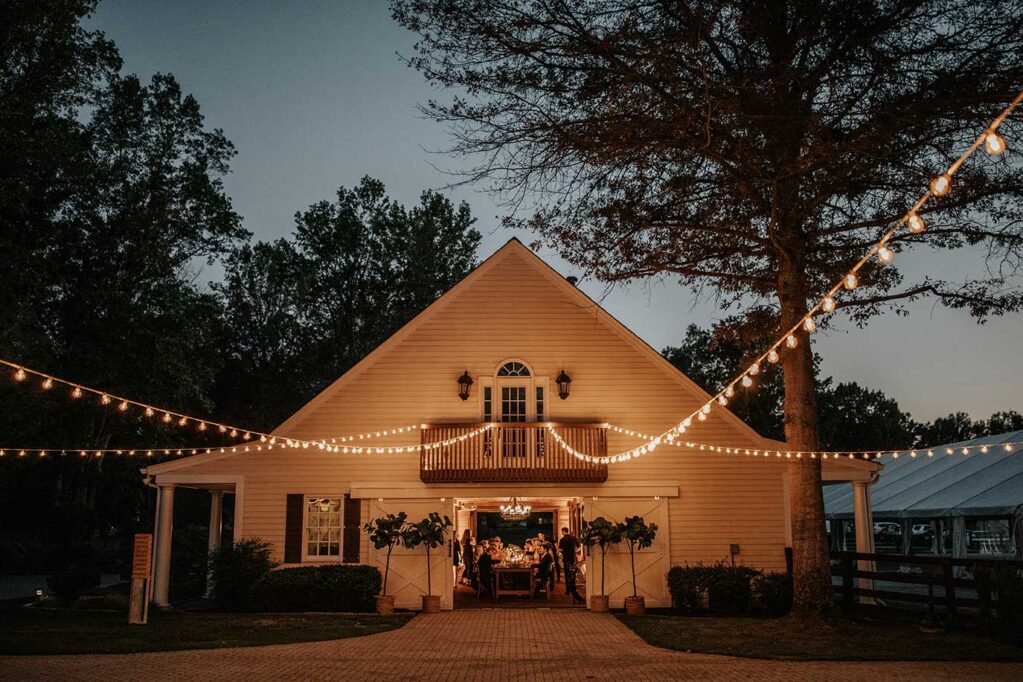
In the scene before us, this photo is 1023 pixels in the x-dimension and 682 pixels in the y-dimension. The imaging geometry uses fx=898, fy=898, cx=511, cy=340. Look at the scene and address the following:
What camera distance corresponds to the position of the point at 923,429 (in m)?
53.4

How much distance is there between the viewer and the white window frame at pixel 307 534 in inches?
667

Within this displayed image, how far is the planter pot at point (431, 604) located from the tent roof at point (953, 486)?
982 cm

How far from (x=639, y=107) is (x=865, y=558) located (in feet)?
27.1

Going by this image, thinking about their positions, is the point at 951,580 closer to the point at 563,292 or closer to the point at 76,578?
the point at 563,292

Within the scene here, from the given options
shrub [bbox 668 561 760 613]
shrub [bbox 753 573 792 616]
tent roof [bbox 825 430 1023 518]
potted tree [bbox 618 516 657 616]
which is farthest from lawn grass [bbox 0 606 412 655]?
tent roof [bbox 825 430 1023 518]

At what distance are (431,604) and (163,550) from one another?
523 cm

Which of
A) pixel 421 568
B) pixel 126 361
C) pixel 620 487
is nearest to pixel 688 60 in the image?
pixel 620 487

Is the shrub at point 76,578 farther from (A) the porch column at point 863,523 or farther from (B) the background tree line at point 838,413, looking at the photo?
(B) the background tree line at point 838,413

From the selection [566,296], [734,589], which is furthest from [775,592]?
[566,296]

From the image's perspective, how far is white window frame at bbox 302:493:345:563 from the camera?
17.0 m

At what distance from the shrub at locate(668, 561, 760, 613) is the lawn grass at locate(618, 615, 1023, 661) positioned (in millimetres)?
1614

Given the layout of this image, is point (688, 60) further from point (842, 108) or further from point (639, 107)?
point (842, 108)

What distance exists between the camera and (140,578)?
45.8 feet

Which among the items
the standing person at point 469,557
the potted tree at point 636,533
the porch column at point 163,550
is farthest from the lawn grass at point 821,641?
the porch column at point 163,550
